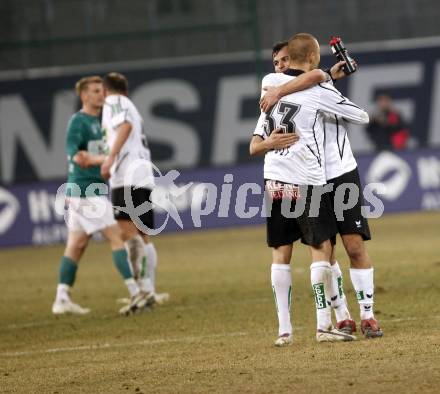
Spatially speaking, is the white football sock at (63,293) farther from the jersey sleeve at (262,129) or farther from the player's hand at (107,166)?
the jersey sleeve at (262,129)

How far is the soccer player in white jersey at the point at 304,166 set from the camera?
8.46 m

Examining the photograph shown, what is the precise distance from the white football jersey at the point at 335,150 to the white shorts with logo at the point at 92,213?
436 cm

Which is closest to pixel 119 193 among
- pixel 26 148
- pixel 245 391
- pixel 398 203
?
pixel 245 391

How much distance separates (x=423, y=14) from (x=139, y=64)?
23.1 feet

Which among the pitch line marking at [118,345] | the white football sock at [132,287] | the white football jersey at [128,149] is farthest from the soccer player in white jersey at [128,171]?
the pitch line marking at [118,345]

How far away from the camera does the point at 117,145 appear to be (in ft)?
39.2

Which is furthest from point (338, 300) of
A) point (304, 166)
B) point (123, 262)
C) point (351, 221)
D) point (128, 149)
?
point (128, 149)

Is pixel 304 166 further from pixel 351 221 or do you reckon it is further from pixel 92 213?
pixel 92 213

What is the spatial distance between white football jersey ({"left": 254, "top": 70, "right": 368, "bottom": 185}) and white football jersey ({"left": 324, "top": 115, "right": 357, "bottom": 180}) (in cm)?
Result: 18

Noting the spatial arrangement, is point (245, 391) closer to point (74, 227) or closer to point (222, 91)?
point (74, 227)

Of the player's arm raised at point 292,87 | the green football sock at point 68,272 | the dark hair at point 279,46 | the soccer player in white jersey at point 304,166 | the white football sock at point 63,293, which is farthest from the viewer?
the green football sock at point 68,272

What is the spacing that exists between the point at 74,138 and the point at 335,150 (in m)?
4.47

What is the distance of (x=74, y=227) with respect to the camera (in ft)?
42.0

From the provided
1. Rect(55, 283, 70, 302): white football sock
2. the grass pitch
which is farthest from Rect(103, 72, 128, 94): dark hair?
the grass pitch
